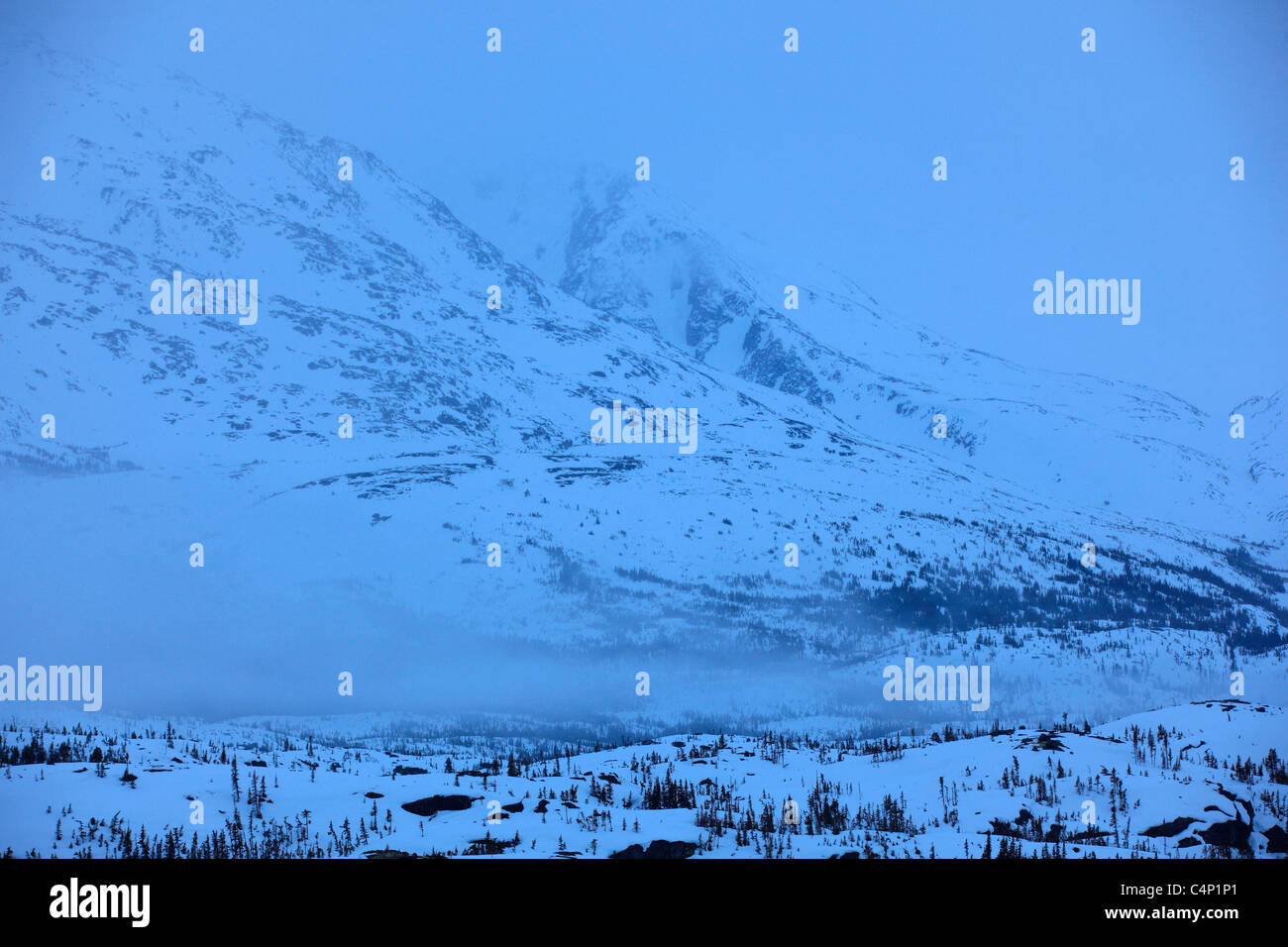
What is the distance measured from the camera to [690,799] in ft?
45.7

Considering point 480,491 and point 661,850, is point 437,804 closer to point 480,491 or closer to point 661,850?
point 661,850

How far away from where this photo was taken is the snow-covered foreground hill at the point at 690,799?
10844mm

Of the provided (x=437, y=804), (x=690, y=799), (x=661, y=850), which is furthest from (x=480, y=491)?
(x=661, y=850)

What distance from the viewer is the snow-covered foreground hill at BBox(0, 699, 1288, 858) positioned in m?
10.8

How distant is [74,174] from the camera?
3467 inches

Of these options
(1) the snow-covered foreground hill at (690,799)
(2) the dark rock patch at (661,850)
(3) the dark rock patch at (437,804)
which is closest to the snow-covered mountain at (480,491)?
(1) the snow-covered foreground hill at (690,799)

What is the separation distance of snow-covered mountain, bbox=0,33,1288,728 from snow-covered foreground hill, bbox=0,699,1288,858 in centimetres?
1069

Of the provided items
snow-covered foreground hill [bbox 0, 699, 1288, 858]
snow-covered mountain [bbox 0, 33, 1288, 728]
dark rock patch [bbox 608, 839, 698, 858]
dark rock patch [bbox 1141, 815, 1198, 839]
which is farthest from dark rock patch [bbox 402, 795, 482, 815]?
snow-covered mountain [bbox 0, 33, 1288, 728]

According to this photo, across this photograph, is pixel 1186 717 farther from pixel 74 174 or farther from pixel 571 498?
pixel 74 174

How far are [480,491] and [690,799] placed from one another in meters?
38.3

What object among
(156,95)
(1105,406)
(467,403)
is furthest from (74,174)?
(1105,406)

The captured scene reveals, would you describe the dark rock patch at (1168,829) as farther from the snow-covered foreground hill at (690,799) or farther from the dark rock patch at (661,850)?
the dark rock patch at (661,850)

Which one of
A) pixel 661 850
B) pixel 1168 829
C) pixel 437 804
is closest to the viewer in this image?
pixel 661 850
